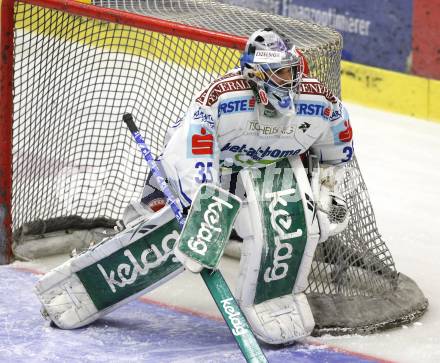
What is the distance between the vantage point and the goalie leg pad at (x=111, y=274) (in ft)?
18.2

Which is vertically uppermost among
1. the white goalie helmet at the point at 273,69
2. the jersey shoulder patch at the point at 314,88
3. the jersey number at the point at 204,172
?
the white goalie helmet at the point at 273,69

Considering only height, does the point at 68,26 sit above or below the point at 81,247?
above

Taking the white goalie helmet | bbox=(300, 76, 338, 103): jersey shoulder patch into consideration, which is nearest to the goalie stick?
the white goalie helmet

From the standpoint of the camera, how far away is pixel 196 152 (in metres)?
5.18

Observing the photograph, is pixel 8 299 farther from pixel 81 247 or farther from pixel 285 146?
pixel 285 146

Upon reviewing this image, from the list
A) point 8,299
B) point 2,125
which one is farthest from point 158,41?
point 8,299

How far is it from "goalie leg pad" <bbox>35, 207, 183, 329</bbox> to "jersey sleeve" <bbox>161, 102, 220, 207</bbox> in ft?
1.11

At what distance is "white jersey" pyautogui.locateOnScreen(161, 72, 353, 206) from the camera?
5.19 meters

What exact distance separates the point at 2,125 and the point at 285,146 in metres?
1.39

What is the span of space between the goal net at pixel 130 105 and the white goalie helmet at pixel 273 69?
22.8 inches

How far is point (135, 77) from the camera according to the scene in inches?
256

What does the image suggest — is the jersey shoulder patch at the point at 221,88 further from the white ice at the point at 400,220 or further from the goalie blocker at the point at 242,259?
the white ice at the point at 400,220

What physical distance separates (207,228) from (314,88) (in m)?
0.68

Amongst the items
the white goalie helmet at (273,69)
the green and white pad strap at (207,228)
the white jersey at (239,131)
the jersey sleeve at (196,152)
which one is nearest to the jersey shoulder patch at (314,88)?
the white jersey at (239,131)
